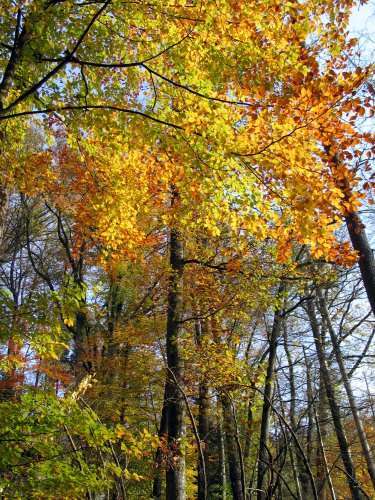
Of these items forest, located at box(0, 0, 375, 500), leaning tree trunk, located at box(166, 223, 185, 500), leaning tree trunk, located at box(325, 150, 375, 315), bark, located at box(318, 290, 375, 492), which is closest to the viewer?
forest, located at box(0, 0, 375, 500)

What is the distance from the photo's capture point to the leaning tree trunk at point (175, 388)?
6.57 metres

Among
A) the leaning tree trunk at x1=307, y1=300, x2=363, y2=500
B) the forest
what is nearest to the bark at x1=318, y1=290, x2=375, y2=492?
the leaning tree trunk at x1=307, y1=300, x2=363, y2=500

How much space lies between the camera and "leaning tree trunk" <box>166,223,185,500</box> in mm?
6574

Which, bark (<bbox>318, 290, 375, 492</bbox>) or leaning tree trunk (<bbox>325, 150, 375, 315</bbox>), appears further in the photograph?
bark (<bbox>318, 290, 375, 492</bbox>)

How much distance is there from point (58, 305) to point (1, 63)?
316 centimetres

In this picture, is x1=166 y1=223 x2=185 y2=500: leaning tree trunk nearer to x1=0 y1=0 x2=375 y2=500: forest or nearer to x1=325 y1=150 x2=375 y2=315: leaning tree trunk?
x1=0 y1=0 x2=375 y2=500: forest

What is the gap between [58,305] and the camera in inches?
147

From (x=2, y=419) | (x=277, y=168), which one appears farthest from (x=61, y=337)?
(x=277, y=168)

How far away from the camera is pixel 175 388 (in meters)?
7.43

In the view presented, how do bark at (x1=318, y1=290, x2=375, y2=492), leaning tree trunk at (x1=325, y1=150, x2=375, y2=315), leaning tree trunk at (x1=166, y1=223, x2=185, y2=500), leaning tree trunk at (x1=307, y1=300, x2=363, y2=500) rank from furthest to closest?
leaning tree trunk at (x1=307, y1=300, x2=363, y2=500) < bark at (x1=318, y1=290, x2=375, y2=492) < leaning tree trunk at (x1=325, y1=150, x2=375, y2=315) < leaning tree trunk at (x1=166, y1=223, x2=185, y2=500)

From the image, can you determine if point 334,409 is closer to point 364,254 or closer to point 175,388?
point 175,388

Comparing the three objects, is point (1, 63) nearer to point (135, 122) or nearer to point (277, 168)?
point (135, 122)

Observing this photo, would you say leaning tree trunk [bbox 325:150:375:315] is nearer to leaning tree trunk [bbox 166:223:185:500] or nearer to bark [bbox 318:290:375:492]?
leaning tree trunk [bbox 166:223:185:500]

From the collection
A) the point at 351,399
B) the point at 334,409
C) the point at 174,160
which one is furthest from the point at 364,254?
the point at 334,409
